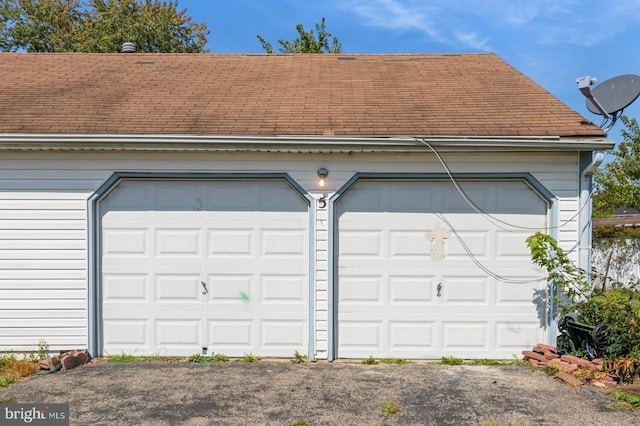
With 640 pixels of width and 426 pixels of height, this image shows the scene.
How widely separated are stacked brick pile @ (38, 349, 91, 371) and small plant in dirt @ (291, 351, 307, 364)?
2732 mm

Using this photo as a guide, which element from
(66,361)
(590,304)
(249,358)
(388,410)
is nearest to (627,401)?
(590,304)

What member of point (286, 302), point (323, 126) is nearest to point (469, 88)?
point (323, 126)

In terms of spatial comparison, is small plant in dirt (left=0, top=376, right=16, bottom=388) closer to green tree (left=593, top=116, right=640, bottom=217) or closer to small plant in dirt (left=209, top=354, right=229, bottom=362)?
small plant in dirt (left=209, top=354, right=229, bottom=362)

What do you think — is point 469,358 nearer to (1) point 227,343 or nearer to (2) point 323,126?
(1) point 227,343

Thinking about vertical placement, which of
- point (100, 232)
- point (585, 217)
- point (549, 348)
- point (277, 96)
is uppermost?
point (277, 96)

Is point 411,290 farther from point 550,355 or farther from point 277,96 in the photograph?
point 277,96

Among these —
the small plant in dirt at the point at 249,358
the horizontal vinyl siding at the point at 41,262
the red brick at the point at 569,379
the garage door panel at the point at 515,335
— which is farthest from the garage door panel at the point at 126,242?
the red brick at the point at 569,379

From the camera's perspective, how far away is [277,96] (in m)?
6.53

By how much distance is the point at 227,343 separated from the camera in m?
5.53

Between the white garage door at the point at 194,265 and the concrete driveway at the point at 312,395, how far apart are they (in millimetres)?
429

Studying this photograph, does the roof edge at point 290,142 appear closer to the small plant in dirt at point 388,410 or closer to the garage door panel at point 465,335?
the garage door panel at point 465,335

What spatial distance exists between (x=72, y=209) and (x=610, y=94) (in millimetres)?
7480

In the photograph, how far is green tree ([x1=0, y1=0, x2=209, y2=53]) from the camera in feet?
54.0

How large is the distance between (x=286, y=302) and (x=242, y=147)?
7.05ft
